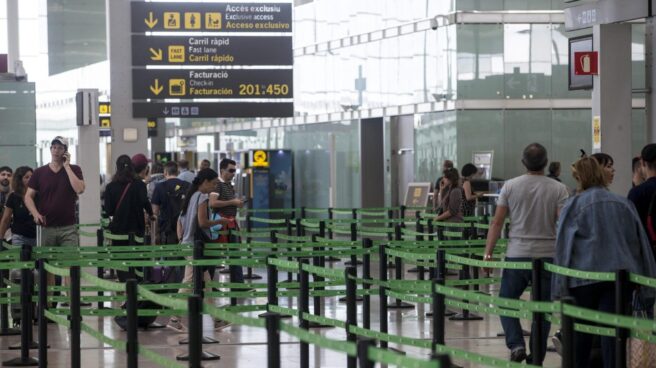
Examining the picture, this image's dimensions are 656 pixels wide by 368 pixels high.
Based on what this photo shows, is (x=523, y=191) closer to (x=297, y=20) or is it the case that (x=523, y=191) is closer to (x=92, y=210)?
(x=92, y=210)

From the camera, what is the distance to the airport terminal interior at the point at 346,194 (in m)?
8.93

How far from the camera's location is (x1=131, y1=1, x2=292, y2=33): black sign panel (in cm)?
2203

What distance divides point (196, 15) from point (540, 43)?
30.5 ft

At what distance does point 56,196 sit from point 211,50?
24.5ft

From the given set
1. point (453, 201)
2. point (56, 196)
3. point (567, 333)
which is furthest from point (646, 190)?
point (453, 201)

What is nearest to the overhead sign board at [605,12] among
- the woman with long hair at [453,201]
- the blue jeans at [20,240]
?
the woman with long hair at [453,201]

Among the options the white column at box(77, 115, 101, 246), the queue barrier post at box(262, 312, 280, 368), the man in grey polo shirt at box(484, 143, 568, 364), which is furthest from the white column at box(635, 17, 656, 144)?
the white column at box(77, 115, 101, 246)

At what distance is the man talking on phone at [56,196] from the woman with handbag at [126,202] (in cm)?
64

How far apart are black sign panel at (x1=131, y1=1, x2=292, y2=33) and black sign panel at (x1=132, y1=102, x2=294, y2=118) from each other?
126 centimetres

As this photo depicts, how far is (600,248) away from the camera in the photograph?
8820mm

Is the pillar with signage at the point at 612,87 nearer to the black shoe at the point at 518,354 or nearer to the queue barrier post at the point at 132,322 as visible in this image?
the black shoe at the point at 518,354

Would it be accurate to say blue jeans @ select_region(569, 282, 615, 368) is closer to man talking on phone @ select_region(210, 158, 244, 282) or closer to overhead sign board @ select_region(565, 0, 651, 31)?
overhead sign board @ select_region(565, 0, 651, 31)

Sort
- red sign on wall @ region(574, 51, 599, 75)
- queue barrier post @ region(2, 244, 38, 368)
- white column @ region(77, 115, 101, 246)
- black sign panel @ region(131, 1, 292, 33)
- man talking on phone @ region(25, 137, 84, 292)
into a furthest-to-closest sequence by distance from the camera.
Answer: black sign panel @ region(131, 1, 292, 33)
white column @ region(77, 115, 101, 246)
red sign on wall @ region(574, 51, 599, 75)
man talking on phone @ region(25, 137, 84, 292)
queue barrier post @ region(2, 244, 38, 368)

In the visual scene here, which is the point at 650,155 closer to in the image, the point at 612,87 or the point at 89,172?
the point at 612,87
